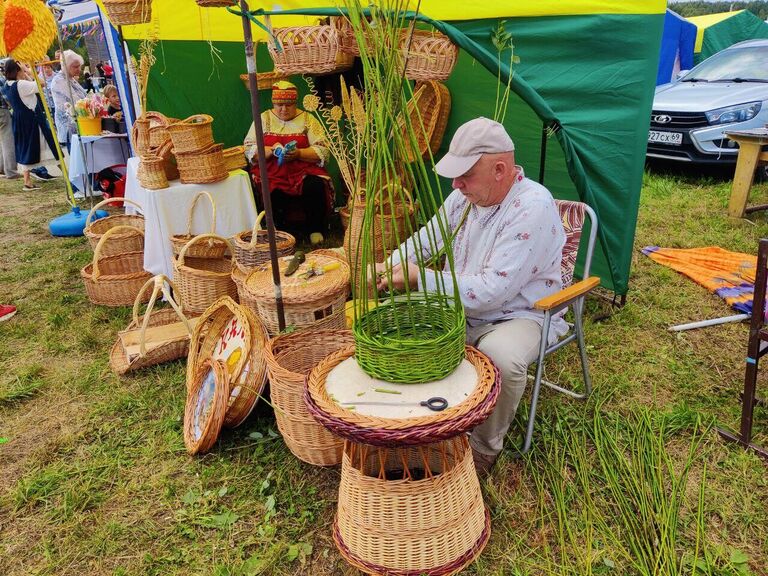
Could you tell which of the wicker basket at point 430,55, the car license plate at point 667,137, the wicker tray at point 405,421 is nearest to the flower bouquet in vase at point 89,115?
the wicker basket at point 430,55

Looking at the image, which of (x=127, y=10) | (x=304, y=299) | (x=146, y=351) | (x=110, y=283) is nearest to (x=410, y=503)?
(x=304, y=299)

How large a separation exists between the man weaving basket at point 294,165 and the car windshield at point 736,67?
5.52 meters

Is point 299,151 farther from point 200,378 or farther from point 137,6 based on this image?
point 200,378

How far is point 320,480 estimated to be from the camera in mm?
2260

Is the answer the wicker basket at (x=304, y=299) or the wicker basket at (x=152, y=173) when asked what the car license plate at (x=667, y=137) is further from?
the wicker basket at (x=152, y=173)

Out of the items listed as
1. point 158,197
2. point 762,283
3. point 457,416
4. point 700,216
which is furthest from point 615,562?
point 700,216

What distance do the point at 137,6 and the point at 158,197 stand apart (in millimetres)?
1249

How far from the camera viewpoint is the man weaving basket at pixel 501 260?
2.05m

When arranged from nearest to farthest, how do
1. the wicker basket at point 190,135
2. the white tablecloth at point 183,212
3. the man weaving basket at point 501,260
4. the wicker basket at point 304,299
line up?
the man weaving basket at point 501,260 < the wicker basket at point 304,299 < the wicker basket at point 190,135 < the white tablecloth at point 183,212

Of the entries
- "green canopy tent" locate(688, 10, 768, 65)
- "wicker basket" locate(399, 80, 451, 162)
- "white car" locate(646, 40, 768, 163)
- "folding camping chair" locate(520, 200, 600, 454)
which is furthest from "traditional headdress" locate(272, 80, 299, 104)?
"green canopy tent" locate(688, 10, 768, 65)

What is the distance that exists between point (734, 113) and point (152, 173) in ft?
19.9

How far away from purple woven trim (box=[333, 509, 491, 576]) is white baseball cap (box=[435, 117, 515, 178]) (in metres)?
1.29

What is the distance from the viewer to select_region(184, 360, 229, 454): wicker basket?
2.25 meters

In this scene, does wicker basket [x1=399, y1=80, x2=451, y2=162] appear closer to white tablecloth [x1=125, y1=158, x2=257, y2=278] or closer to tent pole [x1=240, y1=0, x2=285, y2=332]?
white tablecloth [x1=125, y1=158, x2=257, y2=278]
